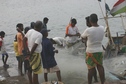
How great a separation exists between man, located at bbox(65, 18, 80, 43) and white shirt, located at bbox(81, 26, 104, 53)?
3.69 metres

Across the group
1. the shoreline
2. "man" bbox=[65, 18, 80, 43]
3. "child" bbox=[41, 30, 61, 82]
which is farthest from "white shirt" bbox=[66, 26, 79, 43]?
"child" bbox=[41, 30, 61, 82]

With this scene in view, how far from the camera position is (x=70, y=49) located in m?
10.0

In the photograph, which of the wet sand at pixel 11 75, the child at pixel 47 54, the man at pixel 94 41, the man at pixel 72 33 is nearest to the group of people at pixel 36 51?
the child at pixel 47 54

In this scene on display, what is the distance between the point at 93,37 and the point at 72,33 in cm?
395

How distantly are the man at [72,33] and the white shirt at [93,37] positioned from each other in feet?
12.1

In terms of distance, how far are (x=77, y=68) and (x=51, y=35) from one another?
9.86 metres

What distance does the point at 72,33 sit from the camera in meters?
9.43

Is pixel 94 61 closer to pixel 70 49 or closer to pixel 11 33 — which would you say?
pixel 70 49

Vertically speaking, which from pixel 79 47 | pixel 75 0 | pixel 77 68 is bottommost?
pixel 77 68

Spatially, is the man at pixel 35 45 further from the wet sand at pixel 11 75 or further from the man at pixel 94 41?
the wet sand at pixel 11 75

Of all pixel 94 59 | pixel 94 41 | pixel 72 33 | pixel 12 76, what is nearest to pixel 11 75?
pixel 12 76

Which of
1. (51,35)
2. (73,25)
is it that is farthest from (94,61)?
(51,35)

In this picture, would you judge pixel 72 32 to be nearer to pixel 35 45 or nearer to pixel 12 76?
pixel 12 76

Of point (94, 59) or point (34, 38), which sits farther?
point (94, 59)
